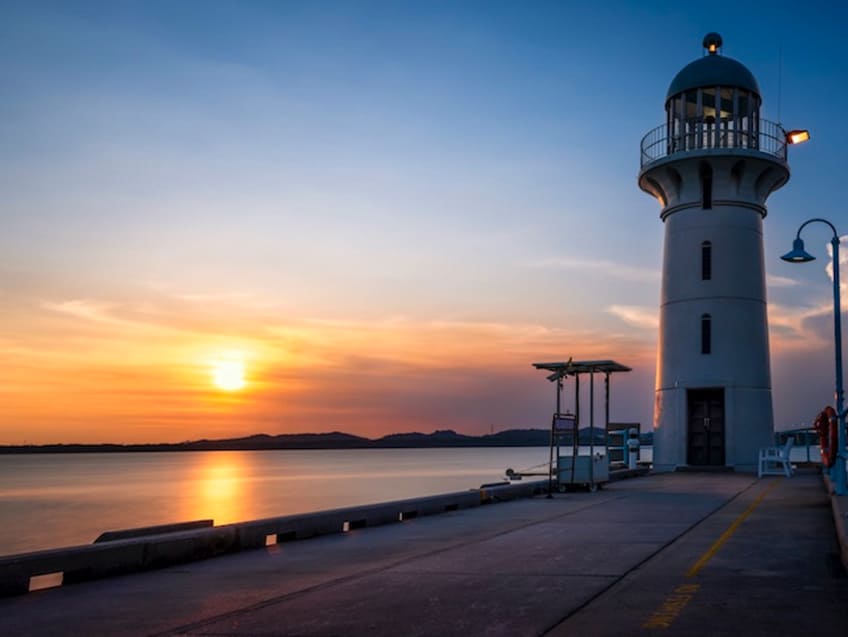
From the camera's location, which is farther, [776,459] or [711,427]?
A: [711,427]

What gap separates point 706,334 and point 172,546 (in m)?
27.6

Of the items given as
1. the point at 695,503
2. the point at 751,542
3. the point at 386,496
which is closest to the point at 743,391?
the point at 695,503

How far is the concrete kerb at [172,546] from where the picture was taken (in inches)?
405

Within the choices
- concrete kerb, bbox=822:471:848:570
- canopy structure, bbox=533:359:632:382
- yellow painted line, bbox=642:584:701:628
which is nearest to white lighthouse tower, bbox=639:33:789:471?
canopy structure, bbox=533:359:632:382

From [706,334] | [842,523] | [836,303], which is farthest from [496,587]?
[706,334]

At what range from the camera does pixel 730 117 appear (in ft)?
119

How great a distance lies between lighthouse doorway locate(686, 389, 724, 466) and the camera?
35.7 m

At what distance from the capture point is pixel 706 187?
3644 cm

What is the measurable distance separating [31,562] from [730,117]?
A: 33.1 metres

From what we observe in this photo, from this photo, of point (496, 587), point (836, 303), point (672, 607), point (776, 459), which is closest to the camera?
point (672, 607)

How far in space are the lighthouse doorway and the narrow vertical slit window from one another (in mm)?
1728

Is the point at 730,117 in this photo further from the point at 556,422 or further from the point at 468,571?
the point at 468,571

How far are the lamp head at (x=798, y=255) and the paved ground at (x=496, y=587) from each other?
9200mm

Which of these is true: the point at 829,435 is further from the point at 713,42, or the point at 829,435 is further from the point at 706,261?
the point at 713,42
